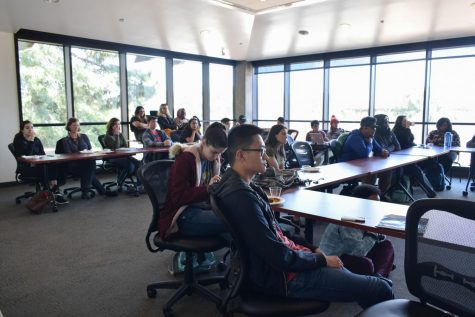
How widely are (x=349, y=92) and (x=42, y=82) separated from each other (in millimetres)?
7052

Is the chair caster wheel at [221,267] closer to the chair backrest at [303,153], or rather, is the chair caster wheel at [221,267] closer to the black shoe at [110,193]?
the chair backrest at [303,153]

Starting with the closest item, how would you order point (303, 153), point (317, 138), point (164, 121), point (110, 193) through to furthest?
point (303, 153), point (110, 193), point (317, 138), point (164, 121)

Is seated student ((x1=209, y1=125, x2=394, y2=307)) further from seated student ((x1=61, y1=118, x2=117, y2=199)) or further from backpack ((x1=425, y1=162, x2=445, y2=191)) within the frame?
backpack ((x1=425, y1=162, x2=445, y2=191))

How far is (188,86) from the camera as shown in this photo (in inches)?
388

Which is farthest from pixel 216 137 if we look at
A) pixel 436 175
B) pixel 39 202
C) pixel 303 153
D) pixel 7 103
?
pixel 7 103

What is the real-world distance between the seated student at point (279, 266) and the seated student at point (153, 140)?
4.99 meters

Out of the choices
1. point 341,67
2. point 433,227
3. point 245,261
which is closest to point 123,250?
point 245,261

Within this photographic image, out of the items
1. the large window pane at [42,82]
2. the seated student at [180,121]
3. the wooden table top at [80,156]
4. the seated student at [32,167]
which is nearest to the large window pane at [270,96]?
the seated student at [180,121]

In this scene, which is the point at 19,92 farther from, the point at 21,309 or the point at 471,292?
the point at 471,292

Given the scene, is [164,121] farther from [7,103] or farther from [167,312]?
[167,312]

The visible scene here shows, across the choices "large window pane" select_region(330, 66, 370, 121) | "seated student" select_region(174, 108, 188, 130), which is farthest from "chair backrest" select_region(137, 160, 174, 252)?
"large window pane" select_region(330, 66, 370, 121)

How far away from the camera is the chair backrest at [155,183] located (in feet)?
7.91

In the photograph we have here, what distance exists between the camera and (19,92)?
697cm

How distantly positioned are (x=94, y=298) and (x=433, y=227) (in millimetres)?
2340
